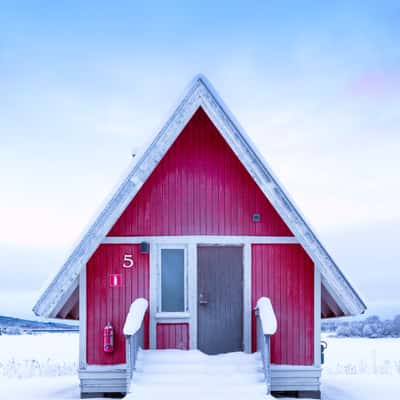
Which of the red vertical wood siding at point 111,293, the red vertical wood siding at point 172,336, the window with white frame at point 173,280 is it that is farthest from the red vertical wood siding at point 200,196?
the red vertical wood siding at point 172,336

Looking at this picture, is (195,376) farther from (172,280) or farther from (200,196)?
(200,196)

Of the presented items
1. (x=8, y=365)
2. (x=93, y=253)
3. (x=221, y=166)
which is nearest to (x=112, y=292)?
(x=93, y=253)

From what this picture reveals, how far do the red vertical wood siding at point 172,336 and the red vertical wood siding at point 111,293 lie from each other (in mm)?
247

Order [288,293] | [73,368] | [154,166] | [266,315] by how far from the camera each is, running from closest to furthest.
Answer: [266,315] → [154,166] → [288,293] → [73,368]

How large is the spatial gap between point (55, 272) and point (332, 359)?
1547 cm

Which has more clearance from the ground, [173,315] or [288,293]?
[288,293]

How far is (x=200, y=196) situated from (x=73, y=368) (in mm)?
9706

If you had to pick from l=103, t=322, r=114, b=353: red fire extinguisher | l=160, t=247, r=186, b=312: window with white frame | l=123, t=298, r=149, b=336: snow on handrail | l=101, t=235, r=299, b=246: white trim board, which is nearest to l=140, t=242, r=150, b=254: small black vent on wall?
l=101, t=235, r=299, b=246: white trim board

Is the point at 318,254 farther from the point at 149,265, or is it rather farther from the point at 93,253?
the point at 93,253

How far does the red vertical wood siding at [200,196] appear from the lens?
10648 millimetres

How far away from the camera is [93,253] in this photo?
1053 centimetres

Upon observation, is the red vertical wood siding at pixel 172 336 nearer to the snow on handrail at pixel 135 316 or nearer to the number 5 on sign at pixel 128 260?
the snow on handrail at pixel 135 316

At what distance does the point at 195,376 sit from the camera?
9.40m

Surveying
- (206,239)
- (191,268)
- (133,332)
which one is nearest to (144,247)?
(191,268)
